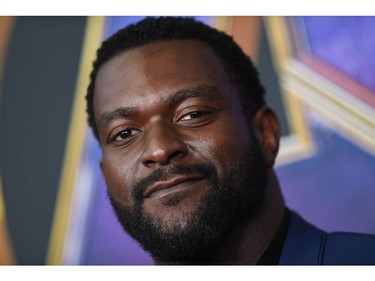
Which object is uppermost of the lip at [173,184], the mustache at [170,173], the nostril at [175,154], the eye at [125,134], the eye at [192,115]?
the eye at [192,115]

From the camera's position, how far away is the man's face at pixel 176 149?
106 centimetres

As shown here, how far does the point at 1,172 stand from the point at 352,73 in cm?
120

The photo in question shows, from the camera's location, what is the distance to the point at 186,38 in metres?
1.20

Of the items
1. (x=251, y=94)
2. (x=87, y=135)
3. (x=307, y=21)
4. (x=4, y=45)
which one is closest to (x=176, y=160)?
(x=251, y=94)

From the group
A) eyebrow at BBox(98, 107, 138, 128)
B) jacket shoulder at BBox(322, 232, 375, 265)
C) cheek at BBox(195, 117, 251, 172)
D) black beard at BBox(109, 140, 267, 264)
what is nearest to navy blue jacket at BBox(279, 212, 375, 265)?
jacket shoulder at BBox(322, 232, 375, 265)

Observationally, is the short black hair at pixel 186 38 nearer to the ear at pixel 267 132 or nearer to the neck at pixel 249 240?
the ear at pixel 267 132

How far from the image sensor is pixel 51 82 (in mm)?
1676

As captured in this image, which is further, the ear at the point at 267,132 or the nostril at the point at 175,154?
the ear at the point at 267,132

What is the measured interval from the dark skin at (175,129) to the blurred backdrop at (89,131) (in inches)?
18.1

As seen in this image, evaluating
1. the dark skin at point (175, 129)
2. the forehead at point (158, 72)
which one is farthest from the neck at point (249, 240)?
the forehead at point (158, 72)

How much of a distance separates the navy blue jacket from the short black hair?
1.03 feet

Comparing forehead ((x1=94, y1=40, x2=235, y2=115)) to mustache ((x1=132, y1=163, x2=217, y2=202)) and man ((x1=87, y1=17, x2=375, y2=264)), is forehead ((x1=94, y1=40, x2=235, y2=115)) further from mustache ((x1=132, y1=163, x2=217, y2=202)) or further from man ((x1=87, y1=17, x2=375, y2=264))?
mustache ((x1=132, y1=163, x2=217, y2=202))

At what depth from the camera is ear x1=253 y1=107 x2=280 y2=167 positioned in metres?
1.22
